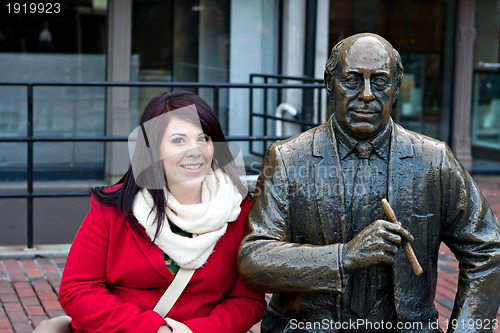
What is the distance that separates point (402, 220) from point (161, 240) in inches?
36.9

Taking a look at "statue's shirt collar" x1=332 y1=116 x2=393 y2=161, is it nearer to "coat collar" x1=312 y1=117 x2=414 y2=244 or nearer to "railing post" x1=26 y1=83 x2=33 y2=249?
"coat collar" x1=312 y1=117 x2=414 y2=244

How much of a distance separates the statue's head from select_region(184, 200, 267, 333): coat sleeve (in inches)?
29.9

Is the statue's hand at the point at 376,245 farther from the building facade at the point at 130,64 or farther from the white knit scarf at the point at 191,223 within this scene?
the building facade at the point at 130,64

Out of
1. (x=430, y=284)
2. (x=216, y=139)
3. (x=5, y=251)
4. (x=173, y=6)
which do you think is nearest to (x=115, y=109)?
(x=173, y=6)

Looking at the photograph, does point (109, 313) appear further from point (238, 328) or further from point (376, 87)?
point (376, 87)

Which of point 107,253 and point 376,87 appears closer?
point 376,87

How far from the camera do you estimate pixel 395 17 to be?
35.0ft

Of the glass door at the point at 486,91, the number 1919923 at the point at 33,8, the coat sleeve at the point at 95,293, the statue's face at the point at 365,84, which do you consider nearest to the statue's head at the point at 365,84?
the statue's face at the point at 365,84

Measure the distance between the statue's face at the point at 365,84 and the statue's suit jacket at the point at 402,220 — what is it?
0.16 meters

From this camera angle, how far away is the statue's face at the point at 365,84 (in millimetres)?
2639

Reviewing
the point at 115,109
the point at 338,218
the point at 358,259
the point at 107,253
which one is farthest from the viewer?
the point at 115,109

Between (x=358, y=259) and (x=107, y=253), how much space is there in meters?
1.05

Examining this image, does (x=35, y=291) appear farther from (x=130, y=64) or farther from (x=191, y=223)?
(x=130, y=64)

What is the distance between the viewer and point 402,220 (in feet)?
8.96
